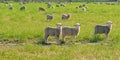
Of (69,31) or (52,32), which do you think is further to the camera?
(69,31)

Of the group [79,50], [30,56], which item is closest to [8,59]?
[30,56]

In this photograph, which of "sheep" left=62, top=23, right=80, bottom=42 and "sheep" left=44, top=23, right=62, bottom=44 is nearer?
"sheep" left=44, top=23, right=62, bottom=44

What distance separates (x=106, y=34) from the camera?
52.9 ft

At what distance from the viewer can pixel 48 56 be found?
11.6 metres

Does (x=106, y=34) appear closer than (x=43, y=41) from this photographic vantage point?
No

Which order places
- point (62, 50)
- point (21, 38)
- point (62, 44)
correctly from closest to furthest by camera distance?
point (62, 50)
point (62, 44)
point (21, 38)

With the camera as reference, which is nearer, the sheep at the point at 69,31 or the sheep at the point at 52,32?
the sheep at the point at 52,32

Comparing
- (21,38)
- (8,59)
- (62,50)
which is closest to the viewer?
(8,59)

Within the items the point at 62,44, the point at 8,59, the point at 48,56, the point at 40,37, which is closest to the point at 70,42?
the point at 62,44

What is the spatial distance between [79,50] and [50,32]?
2.43m

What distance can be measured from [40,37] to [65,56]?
509 cm

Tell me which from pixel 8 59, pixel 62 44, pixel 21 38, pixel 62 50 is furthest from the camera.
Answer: pixel 21 38

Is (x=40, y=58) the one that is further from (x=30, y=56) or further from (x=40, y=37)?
(x=40, y=37)

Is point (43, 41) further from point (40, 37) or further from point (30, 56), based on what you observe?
point (30, 56)
